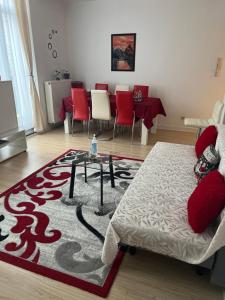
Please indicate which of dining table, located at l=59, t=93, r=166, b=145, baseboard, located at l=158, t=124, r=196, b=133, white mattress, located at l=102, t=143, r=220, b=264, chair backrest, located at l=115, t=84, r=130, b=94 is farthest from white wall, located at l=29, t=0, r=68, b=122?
white mattress, located at l=102, t=143, r=220, b=264

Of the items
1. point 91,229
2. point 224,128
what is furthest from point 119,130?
point 91,229

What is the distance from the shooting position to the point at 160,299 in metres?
1.40

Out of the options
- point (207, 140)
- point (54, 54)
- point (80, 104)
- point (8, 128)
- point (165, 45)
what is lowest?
point (8, 128)

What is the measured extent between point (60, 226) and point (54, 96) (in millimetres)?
3293

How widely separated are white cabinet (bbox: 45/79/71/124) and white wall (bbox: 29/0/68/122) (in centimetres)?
11

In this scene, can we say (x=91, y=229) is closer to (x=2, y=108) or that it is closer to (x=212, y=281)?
(x=212, y=281)

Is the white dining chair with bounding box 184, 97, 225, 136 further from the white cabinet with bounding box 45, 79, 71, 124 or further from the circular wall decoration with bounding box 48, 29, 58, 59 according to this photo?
the circular wall decoration with bounding box 48, 29, 58, 59

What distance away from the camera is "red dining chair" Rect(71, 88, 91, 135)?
4.05 meters

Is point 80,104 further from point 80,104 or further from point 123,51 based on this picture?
point 123,51

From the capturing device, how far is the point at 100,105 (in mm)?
4027

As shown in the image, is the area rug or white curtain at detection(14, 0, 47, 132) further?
white curtain at detection(14, 0, 47, 132)

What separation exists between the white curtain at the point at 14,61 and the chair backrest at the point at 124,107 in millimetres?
1843

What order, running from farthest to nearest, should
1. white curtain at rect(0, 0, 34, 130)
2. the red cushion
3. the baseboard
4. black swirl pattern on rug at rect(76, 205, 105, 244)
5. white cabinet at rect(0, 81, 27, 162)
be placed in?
the baseboard → white curtain at rect(0, 0, 34, 130) → white cabinet at rect(0, 81, 27, 162) → the red cushion → black swirl pattern on rug at rect(76, 205, 105, 244)

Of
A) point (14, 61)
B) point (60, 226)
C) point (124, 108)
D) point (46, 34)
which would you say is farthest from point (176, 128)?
point (60, 226)
